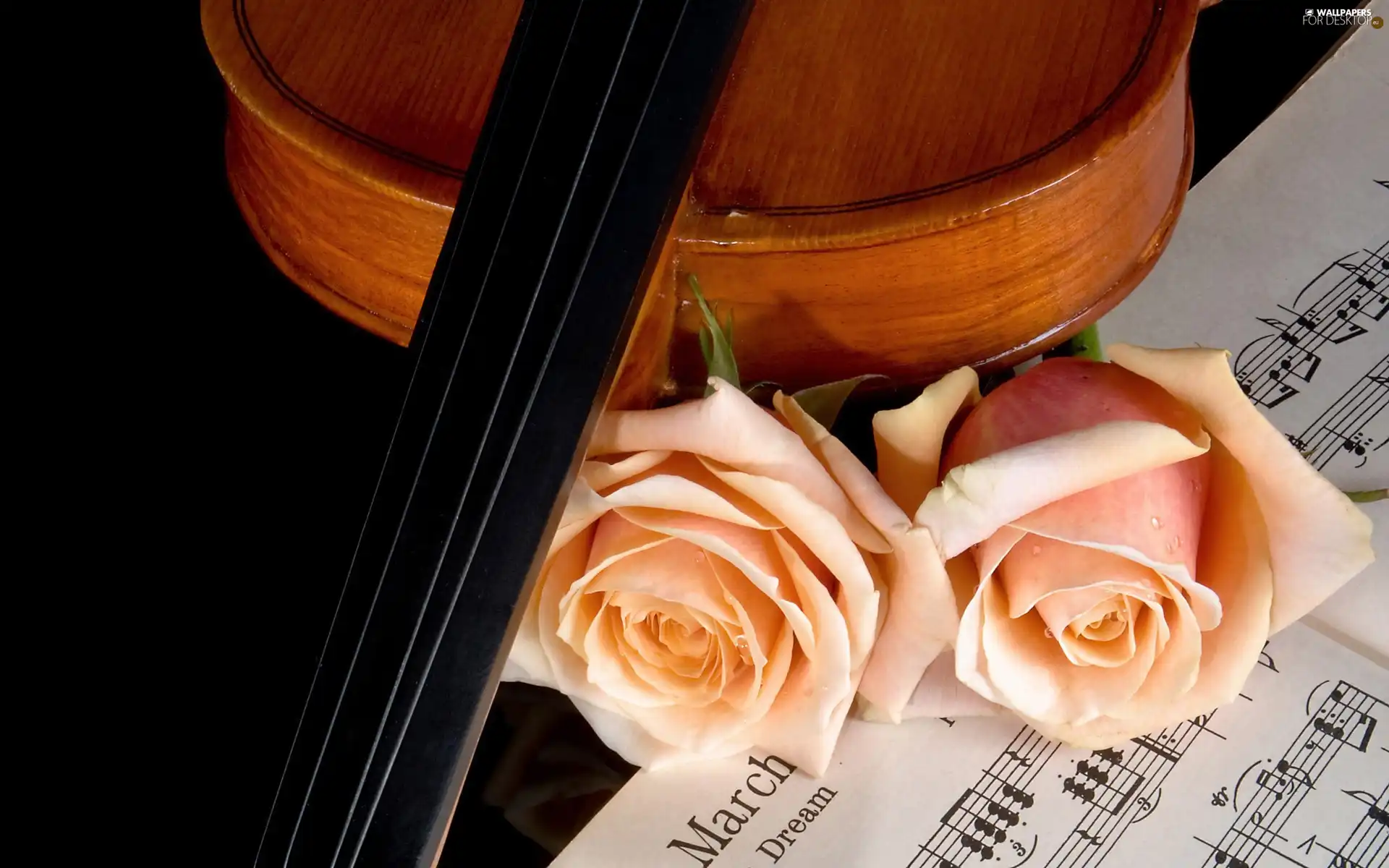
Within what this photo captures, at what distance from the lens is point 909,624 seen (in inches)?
19.4

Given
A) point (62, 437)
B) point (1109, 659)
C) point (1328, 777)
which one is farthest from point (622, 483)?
point (62, 437)

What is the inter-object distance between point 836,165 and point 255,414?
427mm

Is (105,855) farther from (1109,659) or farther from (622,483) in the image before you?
(1109,659)

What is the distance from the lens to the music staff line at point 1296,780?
0.51 meters

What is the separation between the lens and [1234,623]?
50 cm

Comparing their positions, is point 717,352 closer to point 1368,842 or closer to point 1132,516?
point 1132,516

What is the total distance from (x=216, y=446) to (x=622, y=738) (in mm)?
393

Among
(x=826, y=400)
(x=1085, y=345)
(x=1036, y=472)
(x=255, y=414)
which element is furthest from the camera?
(x=255, y=414)

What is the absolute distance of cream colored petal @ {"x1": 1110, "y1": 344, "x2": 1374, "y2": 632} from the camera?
46 cm

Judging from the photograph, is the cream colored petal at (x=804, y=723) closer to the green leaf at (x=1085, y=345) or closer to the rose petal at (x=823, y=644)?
the rose petal at (x=823, y=644)

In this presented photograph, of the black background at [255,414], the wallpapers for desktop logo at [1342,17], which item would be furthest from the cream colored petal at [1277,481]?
the wallpapers for desktop logo at [1342,17]

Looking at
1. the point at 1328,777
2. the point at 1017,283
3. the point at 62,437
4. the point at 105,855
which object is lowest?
the point at 105,855

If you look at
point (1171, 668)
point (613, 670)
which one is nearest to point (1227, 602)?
point (1171, 668)

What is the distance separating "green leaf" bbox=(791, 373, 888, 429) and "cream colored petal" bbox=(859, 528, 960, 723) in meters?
0.07
